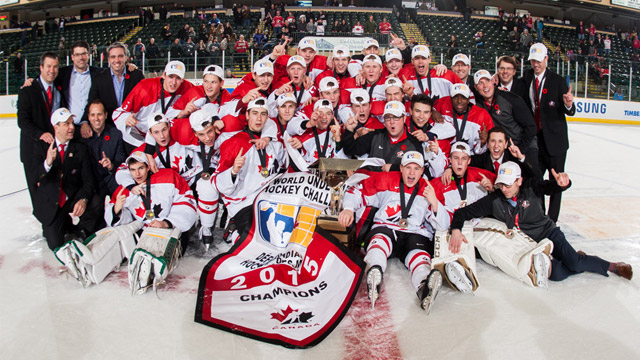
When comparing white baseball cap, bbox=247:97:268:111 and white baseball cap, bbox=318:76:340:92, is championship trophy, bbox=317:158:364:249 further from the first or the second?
white baseball cap, bbox=318:76:340:92

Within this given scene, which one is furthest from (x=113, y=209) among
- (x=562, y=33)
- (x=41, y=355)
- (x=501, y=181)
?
(x=562, y=33)

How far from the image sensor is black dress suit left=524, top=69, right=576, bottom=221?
393 cm

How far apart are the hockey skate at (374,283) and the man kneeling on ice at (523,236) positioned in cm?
59

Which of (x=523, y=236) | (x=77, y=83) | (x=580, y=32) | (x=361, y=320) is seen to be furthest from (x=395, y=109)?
(x=580, y=32)

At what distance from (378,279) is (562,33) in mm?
22112

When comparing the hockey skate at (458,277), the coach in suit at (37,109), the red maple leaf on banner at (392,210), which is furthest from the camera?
the coach in suit at (37,109)

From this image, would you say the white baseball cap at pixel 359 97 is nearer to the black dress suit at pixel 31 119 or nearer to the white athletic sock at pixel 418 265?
the white athletic sock at pixel 418 265

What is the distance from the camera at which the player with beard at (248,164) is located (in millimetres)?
3574

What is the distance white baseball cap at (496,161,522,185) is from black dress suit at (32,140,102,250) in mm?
3117

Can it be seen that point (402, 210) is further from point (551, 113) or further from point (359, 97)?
point (551, 113)

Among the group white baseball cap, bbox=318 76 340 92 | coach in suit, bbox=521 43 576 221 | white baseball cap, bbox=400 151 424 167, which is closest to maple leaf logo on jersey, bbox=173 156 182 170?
white baseball cap, bbox=318 76 340 92

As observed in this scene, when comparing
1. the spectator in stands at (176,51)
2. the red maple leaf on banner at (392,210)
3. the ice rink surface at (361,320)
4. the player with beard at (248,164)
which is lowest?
the ice rink surface at (361,320)

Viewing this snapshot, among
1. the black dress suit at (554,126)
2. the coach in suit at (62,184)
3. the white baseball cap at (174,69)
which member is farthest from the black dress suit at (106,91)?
the black dress suit at (554,126)

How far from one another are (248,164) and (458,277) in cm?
183
